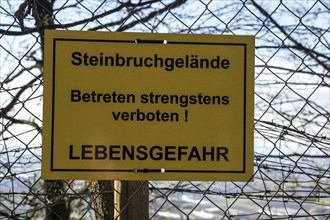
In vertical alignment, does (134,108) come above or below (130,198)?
above

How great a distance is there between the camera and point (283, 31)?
3598 millimetres

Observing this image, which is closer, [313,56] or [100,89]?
[100,89]

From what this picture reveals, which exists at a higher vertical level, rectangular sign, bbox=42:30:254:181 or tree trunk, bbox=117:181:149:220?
rectangular sign, bbox=42:30:254:181

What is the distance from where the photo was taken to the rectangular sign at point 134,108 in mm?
1529

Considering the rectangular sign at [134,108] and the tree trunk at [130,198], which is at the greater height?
the rectangular sign at [134,108]

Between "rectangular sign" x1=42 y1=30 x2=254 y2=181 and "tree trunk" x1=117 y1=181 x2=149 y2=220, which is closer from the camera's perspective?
"rectangular sign" x1=42 y1=30 x2=254 y2=181

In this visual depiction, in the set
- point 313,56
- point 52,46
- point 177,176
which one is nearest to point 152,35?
point 52,46

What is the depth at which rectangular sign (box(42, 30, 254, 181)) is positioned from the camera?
1.53 m

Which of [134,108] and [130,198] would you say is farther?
[130,198]

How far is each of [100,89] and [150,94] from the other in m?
0.15

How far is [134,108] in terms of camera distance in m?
1.54

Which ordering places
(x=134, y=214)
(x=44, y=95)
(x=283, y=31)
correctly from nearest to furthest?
(x=44, y=95), (x=134, y=214), (x=283, y=31)

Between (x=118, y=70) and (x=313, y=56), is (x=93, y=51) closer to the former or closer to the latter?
(x=118, y=70)

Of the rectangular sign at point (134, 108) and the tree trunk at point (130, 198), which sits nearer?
the rectangular sign at point (134, 108)
